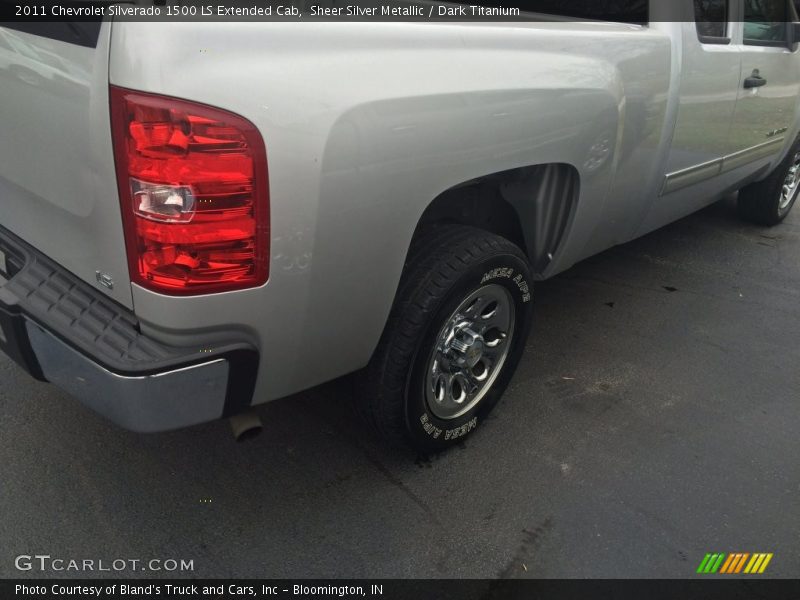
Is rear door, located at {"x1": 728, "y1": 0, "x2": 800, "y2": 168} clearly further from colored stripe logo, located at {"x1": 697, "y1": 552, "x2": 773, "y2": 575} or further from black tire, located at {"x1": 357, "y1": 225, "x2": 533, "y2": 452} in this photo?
colored stripe logo, located at {"x1": 697, "y1": 552, "x2": 773, "y2": 575}

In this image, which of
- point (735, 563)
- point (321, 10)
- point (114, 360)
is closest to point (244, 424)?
point (114, 360)

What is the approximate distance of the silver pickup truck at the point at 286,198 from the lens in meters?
1.55

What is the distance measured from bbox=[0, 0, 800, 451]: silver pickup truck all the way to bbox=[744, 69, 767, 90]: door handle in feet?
3.96

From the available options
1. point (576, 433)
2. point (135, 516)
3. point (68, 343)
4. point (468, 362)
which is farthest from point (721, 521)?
point (68, 343)

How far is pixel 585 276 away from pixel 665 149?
1.30 m

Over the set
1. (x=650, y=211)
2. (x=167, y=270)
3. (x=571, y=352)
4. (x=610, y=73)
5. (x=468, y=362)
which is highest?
(x=610, y=73)

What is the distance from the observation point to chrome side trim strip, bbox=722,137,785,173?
3.81 m

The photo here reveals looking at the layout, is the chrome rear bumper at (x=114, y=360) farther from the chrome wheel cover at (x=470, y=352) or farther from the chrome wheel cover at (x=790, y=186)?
the chrome wheel cover at (x=790, y=186)

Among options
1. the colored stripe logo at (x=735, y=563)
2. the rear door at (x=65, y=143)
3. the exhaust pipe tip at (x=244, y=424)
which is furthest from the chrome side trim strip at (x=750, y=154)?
the rear door at (x=65, y=143)

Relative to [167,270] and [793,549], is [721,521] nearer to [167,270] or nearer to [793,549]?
[793,549]

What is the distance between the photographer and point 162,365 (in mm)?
1647

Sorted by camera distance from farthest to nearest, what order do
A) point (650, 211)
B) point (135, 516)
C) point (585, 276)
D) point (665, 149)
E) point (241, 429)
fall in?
point (585, 276), point (650, 211), point (665, 149), point (135, 516), point (241, 429)

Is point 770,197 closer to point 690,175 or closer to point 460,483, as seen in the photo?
point 690,175

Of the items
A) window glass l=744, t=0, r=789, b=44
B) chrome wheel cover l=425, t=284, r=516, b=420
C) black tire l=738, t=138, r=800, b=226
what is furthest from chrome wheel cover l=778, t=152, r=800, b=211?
chrome wheel cover l=425, t=284, r=516, b=420
